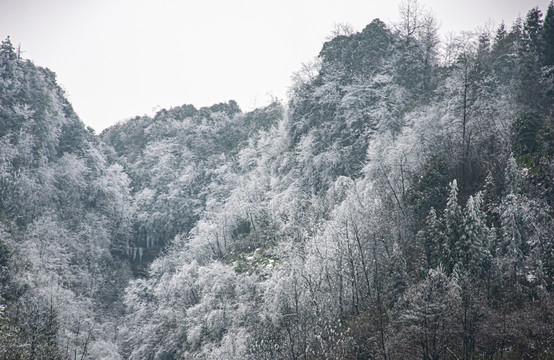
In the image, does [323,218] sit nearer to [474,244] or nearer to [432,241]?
[432,241]

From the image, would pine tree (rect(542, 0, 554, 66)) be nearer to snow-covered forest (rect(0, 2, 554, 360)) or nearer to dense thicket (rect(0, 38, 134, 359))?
snow-covered forest (rect(0, 2, 554, 360))

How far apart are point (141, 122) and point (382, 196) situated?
8296 cm

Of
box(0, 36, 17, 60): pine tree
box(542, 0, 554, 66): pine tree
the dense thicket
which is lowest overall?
the dense thicket

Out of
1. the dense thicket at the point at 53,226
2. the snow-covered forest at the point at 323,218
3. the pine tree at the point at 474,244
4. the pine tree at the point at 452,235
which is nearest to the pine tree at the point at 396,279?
the snow-covered forest at the point at 323,218

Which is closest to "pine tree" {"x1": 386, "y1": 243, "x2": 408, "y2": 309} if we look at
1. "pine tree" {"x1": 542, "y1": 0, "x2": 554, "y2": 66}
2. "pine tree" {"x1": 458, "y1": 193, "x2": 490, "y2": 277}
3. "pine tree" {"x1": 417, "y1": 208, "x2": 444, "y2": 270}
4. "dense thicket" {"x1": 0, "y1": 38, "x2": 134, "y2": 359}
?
"pine tree" {"x1": 417, "y1": 208, "x2": 444, "y2": 270}

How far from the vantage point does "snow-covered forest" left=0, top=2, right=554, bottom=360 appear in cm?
2103

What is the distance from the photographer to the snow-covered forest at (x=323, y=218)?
828 inches

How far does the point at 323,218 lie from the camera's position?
123ft

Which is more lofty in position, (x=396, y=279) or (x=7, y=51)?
(x=7, y=51)

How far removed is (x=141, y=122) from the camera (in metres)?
96.4

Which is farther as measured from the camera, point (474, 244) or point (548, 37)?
point (548, 37)

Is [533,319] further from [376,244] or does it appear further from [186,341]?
[186,341]

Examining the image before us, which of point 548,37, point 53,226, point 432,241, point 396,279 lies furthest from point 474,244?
point 53,226

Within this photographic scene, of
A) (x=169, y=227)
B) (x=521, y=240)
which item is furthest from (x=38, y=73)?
(x=521, y=240)
